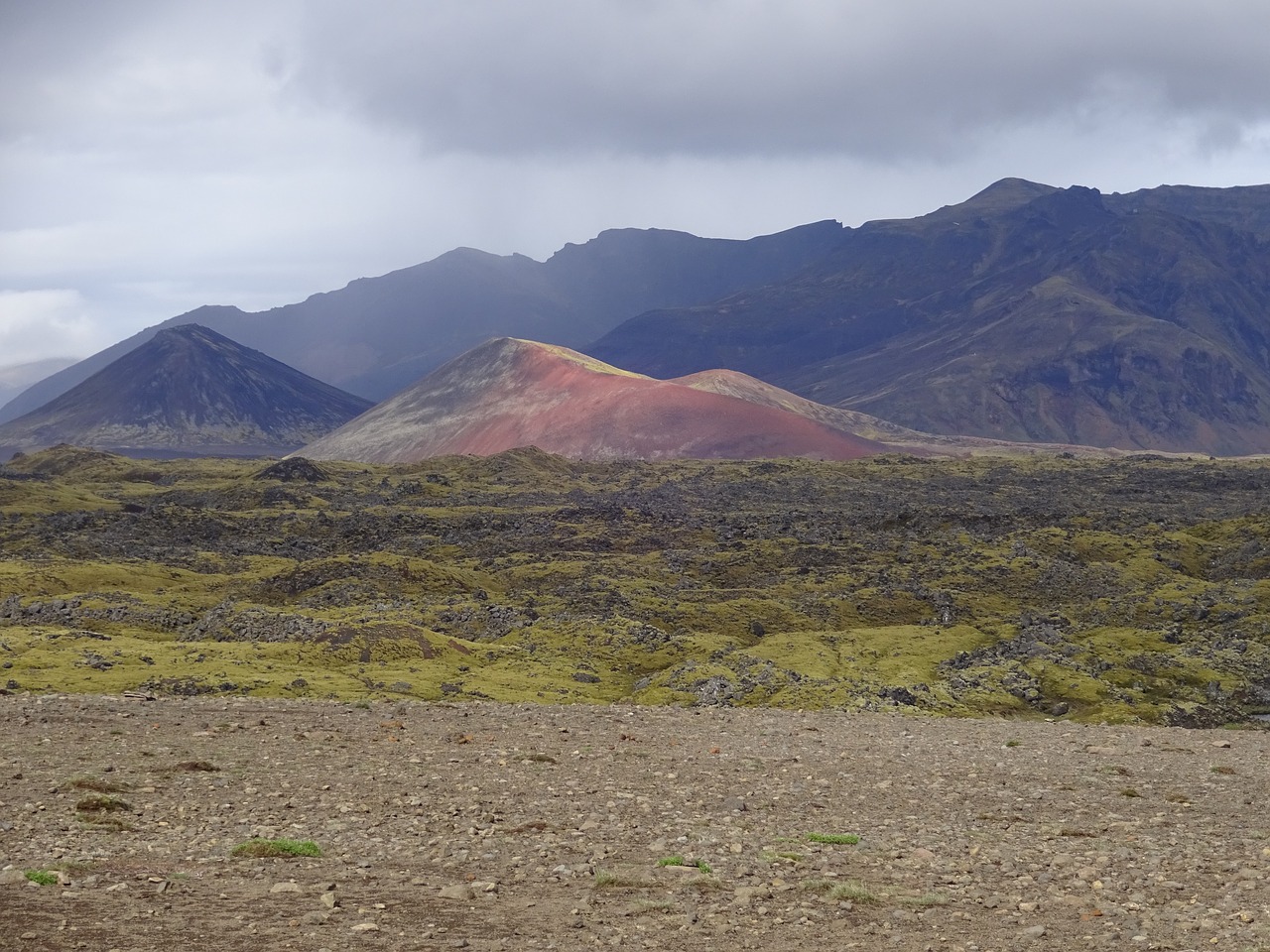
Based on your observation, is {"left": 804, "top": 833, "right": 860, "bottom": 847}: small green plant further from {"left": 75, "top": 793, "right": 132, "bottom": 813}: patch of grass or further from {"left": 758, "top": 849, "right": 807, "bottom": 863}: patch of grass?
{"left": 75, "top": 793, "right": 132, "bottom": 813}: patch of grass

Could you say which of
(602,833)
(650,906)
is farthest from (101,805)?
(650,906)

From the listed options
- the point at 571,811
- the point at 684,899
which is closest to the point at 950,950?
the point at 684,899

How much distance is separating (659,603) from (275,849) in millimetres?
43212

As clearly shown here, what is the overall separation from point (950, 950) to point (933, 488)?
413ft

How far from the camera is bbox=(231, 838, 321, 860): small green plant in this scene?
62.0 feet

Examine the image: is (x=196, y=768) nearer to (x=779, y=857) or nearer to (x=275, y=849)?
(x=275, y=849)

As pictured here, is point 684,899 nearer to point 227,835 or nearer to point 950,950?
point 950,950

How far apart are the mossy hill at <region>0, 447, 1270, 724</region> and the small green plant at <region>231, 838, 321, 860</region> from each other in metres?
20.3

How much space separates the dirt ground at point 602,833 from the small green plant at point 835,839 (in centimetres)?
10

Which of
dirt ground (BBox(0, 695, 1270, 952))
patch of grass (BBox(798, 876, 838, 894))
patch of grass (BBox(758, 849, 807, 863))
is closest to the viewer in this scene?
dirt ground (BBox(0, 695, 1270, 952))

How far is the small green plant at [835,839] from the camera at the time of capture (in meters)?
20.8

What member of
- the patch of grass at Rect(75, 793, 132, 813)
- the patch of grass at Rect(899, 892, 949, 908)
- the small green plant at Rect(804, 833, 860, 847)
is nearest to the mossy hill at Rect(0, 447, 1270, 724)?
the patch of grass at Rect(75, 793, 132, 813)

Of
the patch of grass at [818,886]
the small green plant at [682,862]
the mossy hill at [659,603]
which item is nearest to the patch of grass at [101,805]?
the small green plant at [682,862]

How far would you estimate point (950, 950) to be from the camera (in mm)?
15656
